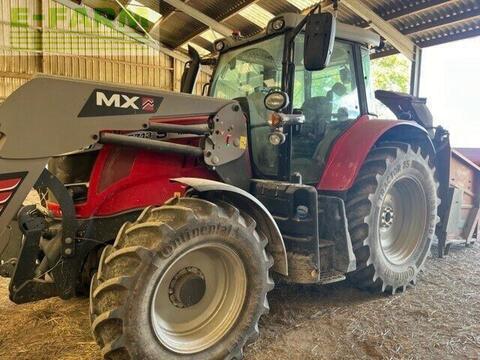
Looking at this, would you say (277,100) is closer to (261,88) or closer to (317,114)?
(261,88)

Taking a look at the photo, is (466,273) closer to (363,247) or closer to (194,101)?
(363,247)

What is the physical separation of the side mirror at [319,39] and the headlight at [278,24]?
522 mm

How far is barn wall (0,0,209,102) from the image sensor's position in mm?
13281

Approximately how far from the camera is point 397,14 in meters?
7.91

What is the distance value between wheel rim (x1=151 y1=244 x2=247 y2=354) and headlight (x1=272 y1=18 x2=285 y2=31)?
173 centimetres

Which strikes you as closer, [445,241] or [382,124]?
[382,124]

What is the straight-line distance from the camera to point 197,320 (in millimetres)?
2572

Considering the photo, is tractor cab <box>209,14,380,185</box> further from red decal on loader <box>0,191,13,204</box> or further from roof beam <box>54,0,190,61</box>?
roof beam <box>54,0,190,61</box>

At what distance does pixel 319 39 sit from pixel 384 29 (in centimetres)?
641

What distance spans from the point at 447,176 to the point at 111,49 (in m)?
13.3

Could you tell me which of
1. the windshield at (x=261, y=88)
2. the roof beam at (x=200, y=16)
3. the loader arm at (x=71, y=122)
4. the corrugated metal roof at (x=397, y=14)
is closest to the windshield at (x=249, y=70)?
the windshield at (x=261, y=88)

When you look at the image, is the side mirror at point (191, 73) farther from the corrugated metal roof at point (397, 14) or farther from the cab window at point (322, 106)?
the corrugated metal roof at point (397, 14)

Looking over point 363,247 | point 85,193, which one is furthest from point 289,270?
point 85,193

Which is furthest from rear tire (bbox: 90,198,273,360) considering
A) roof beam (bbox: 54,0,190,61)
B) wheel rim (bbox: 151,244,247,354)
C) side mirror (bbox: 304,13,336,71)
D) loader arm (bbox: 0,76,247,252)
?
roof beam (bbox: 54,0,190,61)
